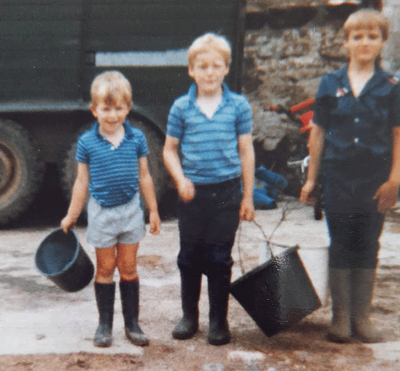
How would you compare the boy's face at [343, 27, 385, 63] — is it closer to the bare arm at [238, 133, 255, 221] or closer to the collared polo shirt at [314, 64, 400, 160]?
the collared polo shirt at [314, 64, 400, 160]

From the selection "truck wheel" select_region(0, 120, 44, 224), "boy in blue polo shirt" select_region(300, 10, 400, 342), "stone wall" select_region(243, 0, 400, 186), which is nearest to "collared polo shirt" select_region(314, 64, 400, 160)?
"boy in blue polo shirt" select_region(300, 10, 400, 342)

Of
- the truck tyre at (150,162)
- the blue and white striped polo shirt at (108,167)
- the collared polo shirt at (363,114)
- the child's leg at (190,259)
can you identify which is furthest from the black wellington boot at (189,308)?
the truck tyre at (150,162)

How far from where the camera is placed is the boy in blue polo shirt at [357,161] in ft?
9.66

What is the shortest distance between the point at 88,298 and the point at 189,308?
81 centimetres

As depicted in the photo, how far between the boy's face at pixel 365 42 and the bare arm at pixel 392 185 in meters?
0.35

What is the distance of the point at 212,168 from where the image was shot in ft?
9.97

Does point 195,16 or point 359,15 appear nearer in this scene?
point 359,15

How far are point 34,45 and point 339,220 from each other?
345 cm

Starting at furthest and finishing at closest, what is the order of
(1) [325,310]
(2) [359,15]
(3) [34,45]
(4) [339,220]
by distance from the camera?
(3) [34,45], (1) [325,310], (4) [339,220], (2) [359,15]

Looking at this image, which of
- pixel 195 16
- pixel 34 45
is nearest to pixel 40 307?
pixel 34 45

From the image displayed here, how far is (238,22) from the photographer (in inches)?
226

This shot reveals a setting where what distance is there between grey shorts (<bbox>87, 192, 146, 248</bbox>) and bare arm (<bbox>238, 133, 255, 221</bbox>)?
481mm

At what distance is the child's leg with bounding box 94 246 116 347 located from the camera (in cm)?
306

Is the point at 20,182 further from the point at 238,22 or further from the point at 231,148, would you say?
the point at 231,148
